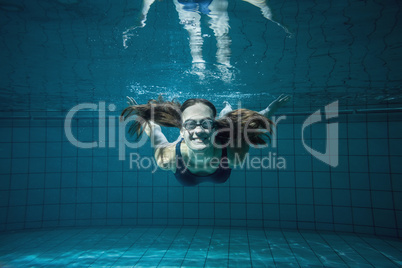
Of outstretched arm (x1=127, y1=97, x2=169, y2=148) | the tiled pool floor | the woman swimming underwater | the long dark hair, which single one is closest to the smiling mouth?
the woman swimming underwater

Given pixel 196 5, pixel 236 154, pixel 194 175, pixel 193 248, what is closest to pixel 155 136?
pixel 194 175

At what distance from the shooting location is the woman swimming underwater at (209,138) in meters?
3.44

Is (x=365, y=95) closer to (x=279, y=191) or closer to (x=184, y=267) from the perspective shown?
(x=279, y=191)

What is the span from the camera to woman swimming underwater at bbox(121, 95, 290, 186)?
3.44 metres

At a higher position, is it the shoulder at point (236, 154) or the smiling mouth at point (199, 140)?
the smiling mouth at point (199, 140)

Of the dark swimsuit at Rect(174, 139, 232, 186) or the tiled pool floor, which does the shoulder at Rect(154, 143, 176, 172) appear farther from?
the tiled pool floor

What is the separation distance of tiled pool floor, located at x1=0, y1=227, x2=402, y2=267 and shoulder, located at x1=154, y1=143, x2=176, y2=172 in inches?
101

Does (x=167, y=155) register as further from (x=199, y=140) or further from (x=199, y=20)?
(x=199, y=20)

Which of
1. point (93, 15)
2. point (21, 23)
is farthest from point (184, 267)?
point (21, 23)

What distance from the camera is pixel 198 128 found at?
306cm

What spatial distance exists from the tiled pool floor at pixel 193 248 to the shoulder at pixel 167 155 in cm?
256

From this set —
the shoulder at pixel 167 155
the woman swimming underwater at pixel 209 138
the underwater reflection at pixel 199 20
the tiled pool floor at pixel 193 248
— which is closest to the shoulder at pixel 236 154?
the woman swimming underwater at pixel 209 138

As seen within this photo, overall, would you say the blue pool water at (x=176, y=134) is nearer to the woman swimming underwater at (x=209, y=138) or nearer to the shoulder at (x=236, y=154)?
the woman swimming underwater at (x=209, y=138)

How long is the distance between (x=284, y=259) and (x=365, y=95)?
5.33 m
